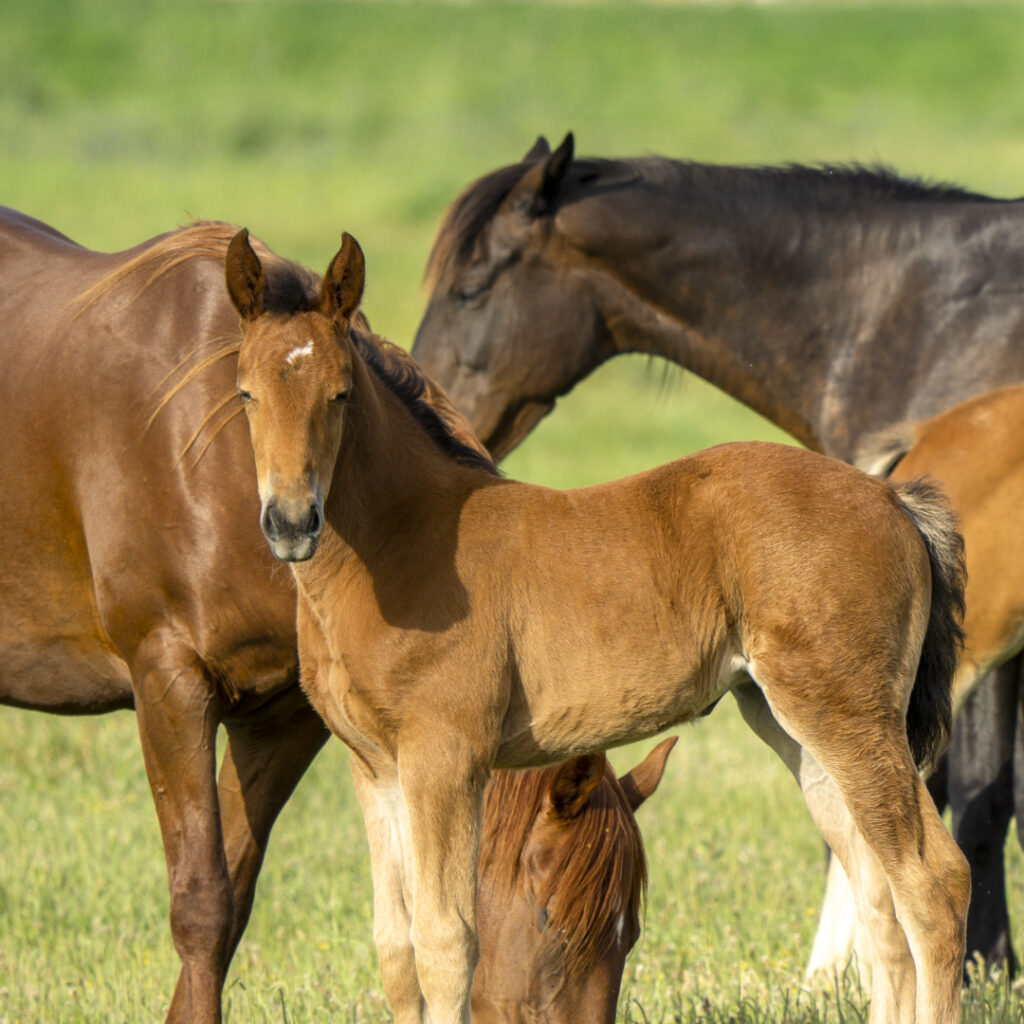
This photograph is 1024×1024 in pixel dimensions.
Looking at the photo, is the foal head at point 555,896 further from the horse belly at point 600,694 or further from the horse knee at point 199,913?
the horse knee at point 199,913

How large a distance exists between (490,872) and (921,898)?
0.90m

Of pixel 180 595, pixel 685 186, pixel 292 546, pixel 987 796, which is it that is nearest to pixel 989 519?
pixel 987 796

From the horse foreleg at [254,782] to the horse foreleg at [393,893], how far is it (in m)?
0.81

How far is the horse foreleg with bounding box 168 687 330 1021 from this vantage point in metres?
3.44

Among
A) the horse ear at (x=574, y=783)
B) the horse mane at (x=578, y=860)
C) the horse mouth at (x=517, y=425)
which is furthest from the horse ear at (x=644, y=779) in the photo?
the horse mouth at (x=517, y=425)

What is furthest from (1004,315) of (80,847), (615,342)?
(80,847)

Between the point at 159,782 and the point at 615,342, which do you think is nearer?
the point at 159,782

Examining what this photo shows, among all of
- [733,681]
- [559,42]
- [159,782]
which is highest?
[559,42]

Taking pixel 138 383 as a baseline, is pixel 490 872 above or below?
below

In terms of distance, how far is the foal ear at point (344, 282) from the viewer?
2473mm

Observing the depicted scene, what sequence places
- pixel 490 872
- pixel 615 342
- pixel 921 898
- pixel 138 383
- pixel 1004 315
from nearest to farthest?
pixel 921 898 < pixel 490 872 < pixel 138 383 < pixel 1004 315 < pixel 615 342

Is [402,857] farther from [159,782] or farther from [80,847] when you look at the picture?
[80,847]

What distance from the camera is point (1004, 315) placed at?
15.5 ft

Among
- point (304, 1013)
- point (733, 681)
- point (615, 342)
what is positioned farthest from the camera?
point (615, 342)
